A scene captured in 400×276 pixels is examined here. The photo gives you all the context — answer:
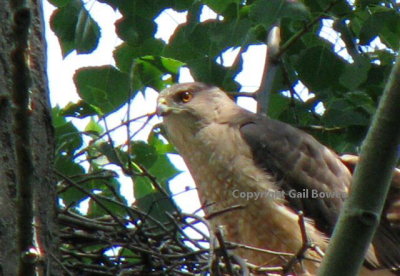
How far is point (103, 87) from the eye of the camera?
5.14 meters

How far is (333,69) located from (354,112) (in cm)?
35

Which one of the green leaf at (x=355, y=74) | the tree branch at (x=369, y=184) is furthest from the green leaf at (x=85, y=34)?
the tree branch at (x=369, y=184)

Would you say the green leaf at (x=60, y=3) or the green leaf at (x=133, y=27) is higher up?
the green leaf at (x=60, y=3)

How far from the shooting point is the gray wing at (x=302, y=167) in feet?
16.2

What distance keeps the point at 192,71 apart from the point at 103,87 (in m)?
0.60

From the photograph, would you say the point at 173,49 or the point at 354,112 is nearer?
the point at 354,112

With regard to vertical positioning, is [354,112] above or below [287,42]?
below

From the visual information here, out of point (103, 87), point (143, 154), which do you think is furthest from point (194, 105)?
point (103, 87)

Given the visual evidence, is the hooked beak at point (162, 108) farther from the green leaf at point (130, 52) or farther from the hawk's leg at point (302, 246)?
the hawk's leg at point (302, 246)

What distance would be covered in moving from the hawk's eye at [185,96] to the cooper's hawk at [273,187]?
26 centimetres

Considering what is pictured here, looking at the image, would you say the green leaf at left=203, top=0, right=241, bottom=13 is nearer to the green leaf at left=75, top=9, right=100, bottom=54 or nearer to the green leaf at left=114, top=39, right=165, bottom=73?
the green leaf at left=114, top=39, right=165, bottom=73

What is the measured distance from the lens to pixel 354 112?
498cm

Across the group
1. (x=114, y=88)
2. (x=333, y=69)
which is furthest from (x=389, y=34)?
(x=114, y=88)

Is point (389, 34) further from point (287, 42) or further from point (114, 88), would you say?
point (114, 88)
